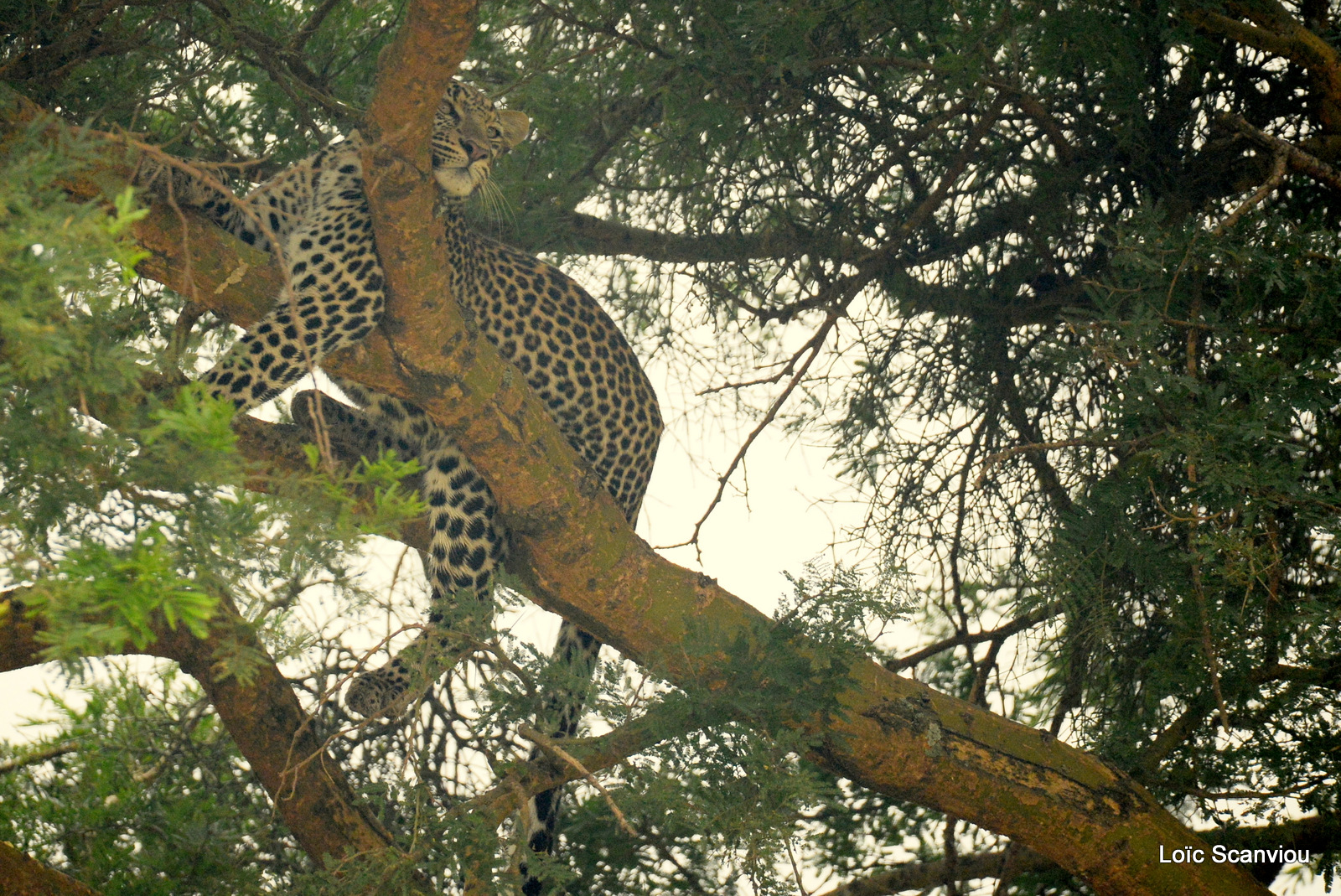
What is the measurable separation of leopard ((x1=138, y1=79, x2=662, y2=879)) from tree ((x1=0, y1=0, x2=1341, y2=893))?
139 mm

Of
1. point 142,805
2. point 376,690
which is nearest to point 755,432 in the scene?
point 376,690

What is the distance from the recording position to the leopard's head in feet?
12.1

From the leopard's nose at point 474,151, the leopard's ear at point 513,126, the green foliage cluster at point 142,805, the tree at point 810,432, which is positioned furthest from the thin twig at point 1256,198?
the green foliage cluster at point 142,805

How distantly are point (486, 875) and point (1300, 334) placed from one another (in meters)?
2.35

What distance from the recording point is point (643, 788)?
9.31 feet

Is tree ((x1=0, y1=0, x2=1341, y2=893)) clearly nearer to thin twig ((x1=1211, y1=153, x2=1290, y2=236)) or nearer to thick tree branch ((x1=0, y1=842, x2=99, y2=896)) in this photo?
thin twig ((x1=1211, y1=153, x2=1290, y2=236))

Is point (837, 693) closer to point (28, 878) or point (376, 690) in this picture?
point (376, 690)

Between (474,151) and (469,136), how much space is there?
0.24ft

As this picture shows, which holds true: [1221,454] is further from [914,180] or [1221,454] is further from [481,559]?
[481,559]

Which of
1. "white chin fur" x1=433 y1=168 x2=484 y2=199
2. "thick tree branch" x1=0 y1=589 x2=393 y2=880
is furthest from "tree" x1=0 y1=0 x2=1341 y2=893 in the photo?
"white chin fur" x1=433 y1=168 x2=484 y2=199

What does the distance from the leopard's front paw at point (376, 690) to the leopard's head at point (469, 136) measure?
146 cm

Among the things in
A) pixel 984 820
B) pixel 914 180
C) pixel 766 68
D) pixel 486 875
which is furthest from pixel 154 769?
pixel 914 180

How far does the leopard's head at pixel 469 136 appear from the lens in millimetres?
3678

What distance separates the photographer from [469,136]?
12.6 feet
